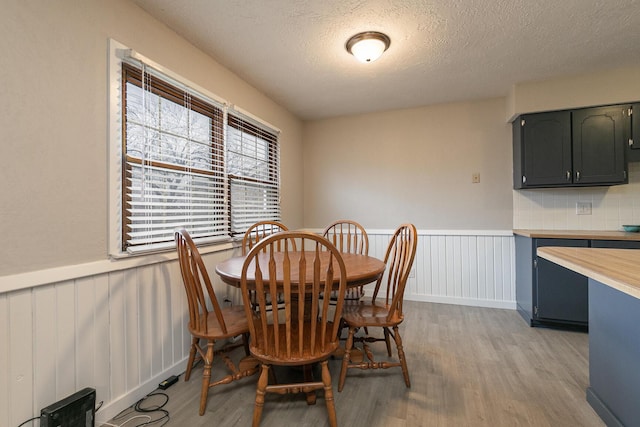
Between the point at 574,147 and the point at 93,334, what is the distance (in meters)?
3.93

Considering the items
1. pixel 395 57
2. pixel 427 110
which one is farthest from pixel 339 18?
pixel 427 110

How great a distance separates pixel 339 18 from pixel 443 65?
1.13m

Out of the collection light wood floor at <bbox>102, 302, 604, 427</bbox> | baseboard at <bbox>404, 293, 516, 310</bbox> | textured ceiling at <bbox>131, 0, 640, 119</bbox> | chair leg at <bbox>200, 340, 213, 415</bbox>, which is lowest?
light wood floor at <bbox>102, 302, 604, 427</bbox>

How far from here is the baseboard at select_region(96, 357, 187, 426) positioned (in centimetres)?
145

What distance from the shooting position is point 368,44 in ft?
6.56

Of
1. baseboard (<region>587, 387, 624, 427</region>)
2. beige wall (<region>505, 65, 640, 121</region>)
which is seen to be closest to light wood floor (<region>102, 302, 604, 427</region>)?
baseboard (<region>587, 387, 624, 427</region>)

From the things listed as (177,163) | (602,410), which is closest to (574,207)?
(602,410)

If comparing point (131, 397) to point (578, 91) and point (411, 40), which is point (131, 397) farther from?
point (578, 91)

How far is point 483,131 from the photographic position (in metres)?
3.24

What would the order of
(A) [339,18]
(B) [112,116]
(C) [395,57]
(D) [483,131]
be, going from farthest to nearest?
(D) [483,131] < (C) [395,57] < (A) [339,18] < (B) [112,116]

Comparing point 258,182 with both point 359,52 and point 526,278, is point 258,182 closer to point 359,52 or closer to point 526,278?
point 359,52

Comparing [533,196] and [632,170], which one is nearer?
[632,170]

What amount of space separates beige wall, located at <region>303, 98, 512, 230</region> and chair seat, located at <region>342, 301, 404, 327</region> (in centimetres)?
183

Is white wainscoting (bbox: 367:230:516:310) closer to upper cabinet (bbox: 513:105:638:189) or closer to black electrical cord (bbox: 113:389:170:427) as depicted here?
upper cabinet (bbox: 513:105:638:189)
